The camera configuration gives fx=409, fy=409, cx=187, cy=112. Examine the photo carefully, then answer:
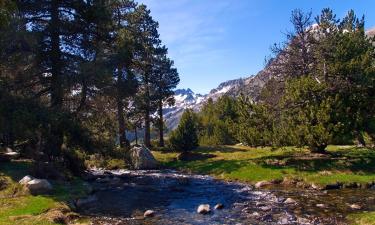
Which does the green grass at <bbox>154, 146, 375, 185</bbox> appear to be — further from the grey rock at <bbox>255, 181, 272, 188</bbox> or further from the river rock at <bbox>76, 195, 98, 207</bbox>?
the river rock at <bbox>76, 195, 98, 207</bbox>

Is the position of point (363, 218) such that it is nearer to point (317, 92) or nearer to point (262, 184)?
point (262, 184)

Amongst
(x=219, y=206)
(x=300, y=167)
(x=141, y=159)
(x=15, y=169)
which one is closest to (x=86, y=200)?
(x=15, y=169)

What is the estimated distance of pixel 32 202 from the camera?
26250mm

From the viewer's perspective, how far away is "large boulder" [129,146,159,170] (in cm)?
5350

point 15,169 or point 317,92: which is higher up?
point 317,92

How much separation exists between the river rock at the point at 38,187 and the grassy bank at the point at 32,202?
0.45 meters

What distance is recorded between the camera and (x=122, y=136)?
212 ft

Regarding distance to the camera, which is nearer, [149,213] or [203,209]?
[149,213]

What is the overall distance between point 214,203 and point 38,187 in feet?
41.7

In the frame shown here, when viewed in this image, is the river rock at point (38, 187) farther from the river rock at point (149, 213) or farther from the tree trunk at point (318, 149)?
the tree trunk at point (318, 149)

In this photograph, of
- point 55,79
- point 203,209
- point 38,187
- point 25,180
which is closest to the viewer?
point 203,209

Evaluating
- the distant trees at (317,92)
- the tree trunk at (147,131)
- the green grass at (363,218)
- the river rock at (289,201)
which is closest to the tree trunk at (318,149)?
the distant trees at (317,92)

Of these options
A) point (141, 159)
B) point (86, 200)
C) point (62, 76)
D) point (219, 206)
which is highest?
point (62, 76)

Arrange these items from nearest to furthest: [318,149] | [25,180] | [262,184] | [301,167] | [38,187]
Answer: [38,187] < [25,180] < [262,184] < [301,167] < [318,149]
